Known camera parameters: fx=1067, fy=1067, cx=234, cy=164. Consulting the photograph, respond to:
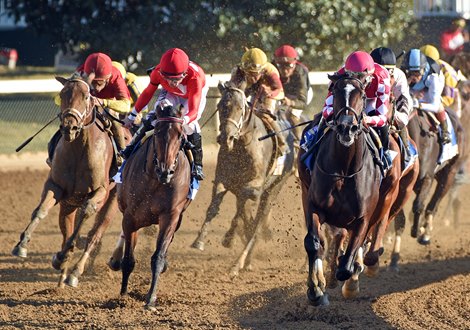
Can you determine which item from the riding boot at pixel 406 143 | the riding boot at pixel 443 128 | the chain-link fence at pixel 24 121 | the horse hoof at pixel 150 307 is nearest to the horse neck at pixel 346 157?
the riding boot at pixel 406 143

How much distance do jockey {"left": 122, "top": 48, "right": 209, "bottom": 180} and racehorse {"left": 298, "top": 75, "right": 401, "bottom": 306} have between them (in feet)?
3.61

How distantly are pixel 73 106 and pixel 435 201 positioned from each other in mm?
4968

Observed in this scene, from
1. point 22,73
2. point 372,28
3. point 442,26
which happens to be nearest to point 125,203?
point 372,28

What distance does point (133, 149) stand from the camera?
8938 mm

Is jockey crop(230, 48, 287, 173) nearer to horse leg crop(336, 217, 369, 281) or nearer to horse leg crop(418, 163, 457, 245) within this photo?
horse leg crop(418, 163, 457, 245)

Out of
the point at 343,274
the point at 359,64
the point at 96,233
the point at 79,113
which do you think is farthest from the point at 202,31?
the point at 343,274

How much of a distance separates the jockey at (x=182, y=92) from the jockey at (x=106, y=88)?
0.60 metres

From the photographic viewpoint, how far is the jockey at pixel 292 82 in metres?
12.2

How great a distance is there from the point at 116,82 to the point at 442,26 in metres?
14.1

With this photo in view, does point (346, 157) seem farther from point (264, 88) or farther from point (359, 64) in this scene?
point (264, 88)

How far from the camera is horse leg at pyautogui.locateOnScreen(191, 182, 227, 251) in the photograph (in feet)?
33.7

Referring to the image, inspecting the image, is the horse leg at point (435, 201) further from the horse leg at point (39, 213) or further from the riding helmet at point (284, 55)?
the horse leg at point (39, 213)

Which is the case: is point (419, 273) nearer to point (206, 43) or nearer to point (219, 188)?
point (219, 188)

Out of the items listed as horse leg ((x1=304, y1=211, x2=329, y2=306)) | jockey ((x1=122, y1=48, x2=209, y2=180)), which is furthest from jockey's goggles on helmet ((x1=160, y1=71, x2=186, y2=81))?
horse leg ((x1=304, y1=211, x2=329, y2=306))
